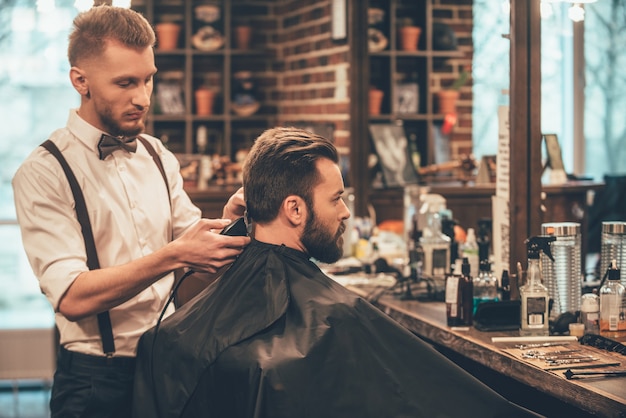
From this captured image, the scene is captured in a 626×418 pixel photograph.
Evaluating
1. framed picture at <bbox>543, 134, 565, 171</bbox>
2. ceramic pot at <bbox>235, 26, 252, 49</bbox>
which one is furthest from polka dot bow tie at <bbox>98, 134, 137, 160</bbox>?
ceramic pot at <bbox>235, 26, 252, 49</bbox>

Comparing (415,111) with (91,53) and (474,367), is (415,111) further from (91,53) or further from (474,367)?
(91,53)

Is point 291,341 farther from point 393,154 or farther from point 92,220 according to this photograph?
point 393,154

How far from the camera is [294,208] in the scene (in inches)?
85.4

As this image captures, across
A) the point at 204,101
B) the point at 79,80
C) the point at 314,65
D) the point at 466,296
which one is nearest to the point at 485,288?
the point at 466,296

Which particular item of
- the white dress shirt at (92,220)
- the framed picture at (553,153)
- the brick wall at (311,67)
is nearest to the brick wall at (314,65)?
the brick wall at (311,67)

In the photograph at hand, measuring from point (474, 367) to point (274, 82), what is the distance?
4.17m

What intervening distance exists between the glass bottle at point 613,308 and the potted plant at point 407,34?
11.2 ft

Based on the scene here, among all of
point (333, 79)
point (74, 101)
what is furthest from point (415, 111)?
point (74, 101)

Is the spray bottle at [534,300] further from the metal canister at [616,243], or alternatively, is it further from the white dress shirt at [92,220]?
the white dress shirt at [92,220]

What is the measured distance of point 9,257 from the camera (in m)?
5.99

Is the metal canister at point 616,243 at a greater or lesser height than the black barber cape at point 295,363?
greater

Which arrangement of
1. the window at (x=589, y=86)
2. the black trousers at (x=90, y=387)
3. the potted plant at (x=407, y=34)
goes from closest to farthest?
the black trousers at (x=90, y=387), the potted plant at (x=407, y=34), the window at (x=589, y=86)

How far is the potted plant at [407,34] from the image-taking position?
568 centimetres

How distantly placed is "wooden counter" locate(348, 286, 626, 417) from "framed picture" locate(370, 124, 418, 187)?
6.39 feet
